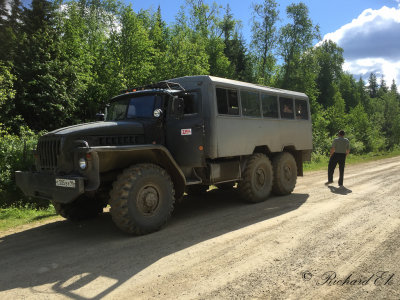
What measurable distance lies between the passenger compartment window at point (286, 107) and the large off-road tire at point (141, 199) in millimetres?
4611

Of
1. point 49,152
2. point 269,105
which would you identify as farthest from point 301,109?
point 49,152

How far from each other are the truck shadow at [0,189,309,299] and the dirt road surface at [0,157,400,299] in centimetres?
2

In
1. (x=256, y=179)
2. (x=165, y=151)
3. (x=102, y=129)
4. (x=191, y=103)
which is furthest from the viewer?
(x=256, y=179)

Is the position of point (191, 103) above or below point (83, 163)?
above

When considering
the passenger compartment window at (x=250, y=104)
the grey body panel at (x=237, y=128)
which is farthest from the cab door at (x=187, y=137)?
the passenger compartment window at (x=250, y=104)

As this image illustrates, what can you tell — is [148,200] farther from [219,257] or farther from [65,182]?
[219,257]

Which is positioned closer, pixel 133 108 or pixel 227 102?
pixel 133 108

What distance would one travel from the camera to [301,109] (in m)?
9.79

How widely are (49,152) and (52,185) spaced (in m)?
0.67

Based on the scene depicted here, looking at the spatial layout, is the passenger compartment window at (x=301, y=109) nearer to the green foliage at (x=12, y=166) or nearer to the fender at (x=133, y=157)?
the fender at (x=133, y=157)

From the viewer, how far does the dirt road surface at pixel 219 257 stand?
3451 millimetres

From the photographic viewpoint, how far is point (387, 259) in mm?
4191

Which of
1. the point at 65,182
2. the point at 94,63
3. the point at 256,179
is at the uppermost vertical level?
the point at 94,63

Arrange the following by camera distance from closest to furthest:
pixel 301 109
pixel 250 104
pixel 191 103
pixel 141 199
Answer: pixel 141 199 → pixel 191 103 → pixel 250 104 → pixel 301 109
